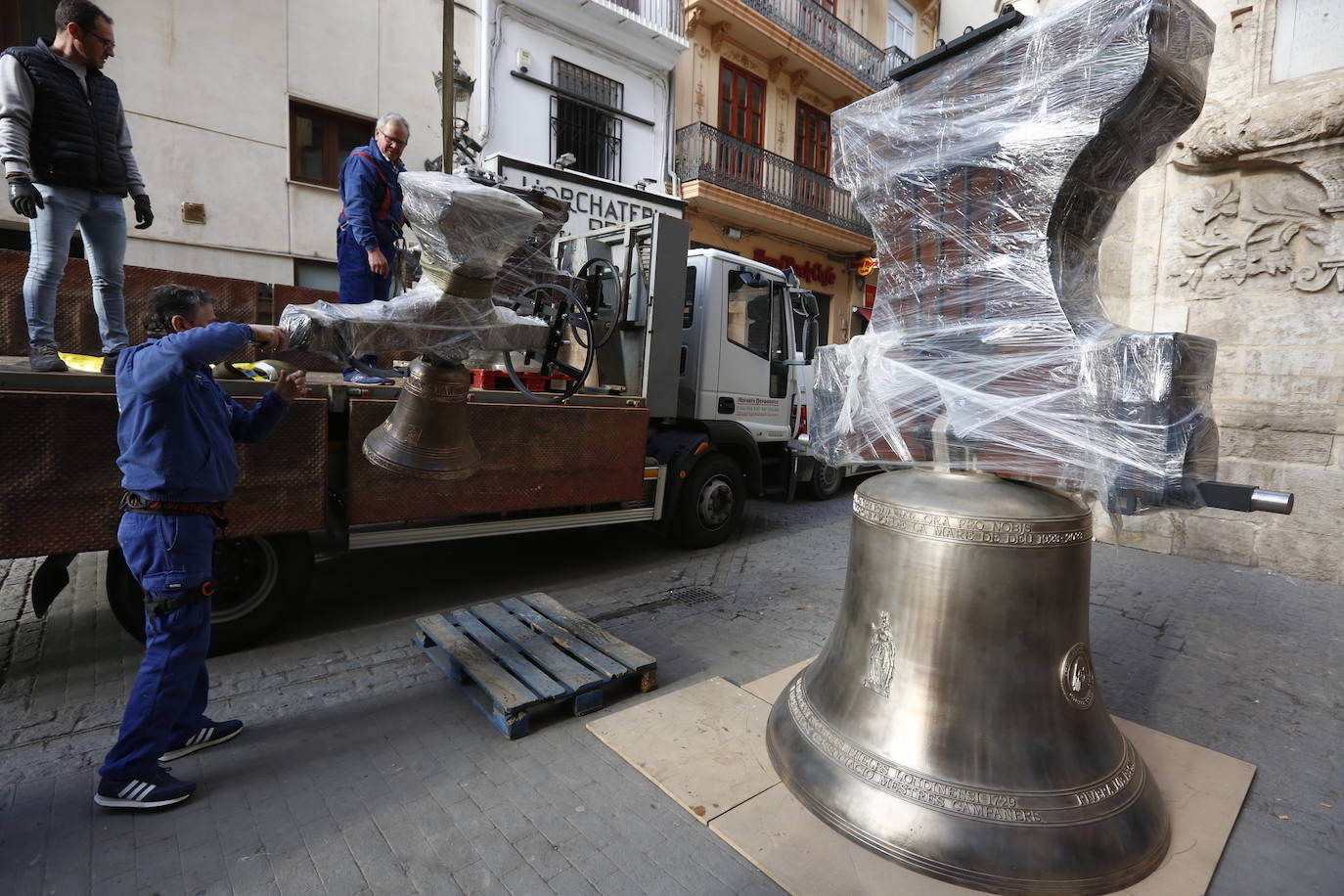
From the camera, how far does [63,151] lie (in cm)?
355

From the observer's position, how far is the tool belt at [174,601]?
2.43m

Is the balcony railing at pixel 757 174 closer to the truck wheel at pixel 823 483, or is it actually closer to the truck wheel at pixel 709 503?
the truck wheel at pixel 823 483

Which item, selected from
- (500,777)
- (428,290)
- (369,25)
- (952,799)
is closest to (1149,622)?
(952,799)

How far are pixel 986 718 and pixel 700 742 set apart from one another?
4.17 feet

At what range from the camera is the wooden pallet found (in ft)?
10.3

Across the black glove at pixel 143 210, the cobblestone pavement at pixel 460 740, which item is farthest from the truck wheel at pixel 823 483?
the black glove at pixel 143 210

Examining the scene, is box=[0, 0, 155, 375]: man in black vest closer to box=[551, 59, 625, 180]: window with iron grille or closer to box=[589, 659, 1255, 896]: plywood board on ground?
box=[589, 659, 1255, 896]: plywood board on ground

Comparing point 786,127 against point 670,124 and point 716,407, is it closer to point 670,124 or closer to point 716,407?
point 670,124

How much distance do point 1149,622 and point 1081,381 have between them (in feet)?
12.8

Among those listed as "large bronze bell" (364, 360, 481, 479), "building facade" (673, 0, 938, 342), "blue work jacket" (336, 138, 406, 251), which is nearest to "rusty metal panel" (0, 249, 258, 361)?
"blue work jacket" (336, 138, 406, 251)

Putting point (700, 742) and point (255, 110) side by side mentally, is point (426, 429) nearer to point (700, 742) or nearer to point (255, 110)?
point (700, 742)

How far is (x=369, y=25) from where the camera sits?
34.4 feet

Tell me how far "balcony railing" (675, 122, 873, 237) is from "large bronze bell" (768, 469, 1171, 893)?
40.4 feet

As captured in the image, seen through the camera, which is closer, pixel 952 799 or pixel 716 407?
pixel 952 799
